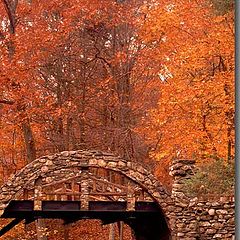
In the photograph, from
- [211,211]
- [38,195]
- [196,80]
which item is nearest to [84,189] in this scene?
[38,195]

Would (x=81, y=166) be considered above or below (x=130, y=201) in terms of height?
above

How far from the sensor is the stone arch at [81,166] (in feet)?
28.3

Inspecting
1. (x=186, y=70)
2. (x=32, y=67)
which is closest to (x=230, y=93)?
(x=186, y=70)

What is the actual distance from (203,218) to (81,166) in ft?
7.01

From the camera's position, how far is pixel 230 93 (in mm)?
10062

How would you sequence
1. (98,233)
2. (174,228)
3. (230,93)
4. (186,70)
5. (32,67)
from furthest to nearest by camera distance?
(98,233) → (32,67) → (186,70) → (230,93) → (174,228)

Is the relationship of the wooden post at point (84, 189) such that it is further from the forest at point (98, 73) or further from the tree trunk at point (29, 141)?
the tree trunk at point (29, 141)

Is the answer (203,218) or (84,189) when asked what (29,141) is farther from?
(203,218)

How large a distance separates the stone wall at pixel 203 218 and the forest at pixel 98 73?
2.30 m

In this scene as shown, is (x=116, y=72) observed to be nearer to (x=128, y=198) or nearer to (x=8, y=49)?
(x=8, y=49)

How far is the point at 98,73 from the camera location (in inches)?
557

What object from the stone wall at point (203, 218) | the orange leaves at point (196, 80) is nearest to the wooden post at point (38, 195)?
the stone wall at point (203, 218)

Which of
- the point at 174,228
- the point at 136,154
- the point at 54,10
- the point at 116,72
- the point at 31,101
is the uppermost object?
the point at 54,10

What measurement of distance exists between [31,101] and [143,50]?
2.95 metres
